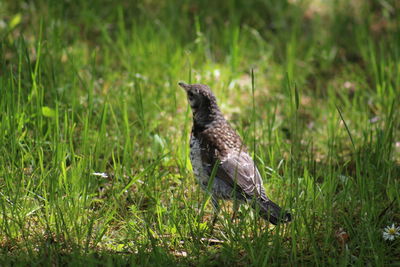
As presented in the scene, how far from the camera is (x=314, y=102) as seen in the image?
556cm

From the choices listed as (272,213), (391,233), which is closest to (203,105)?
(272,213)

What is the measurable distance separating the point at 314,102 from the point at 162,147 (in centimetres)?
200

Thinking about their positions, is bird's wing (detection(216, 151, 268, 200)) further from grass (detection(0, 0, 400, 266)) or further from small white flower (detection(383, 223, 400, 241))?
small white flower (detection(383, 223, 400, 241))

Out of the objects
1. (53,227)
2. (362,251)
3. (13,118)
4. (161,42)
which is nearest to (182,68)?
(161,42)

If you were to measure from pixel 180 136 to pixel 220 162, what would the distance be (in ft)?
3.22

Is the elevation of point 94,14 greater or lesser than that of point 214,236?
greater

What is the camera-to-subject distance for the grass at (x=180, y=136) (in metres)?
3.21

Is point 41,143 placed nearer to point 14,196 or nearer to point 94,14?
point 14,196

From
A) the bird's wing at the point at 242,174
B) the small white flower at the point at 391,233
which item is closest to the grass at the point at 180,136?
the small white flower at the point at 391,233

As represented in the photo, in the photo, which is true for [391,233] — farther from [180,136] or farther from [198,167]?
[180,136]

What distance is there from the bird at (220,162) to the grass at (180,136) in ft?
0.46

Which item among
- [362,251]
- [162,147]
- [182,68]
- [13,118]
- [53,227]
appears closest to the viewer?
[362,251]

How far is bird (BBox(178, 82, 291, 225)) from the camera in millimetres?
3424

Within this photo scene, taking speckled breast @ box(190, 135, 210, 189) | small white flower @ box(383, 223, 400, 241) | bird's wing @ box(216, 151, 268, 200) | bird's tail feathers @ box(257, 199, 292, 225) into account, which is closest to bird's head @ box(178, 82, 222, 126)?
speckled breast @ box(190, 135, 210, 189)
